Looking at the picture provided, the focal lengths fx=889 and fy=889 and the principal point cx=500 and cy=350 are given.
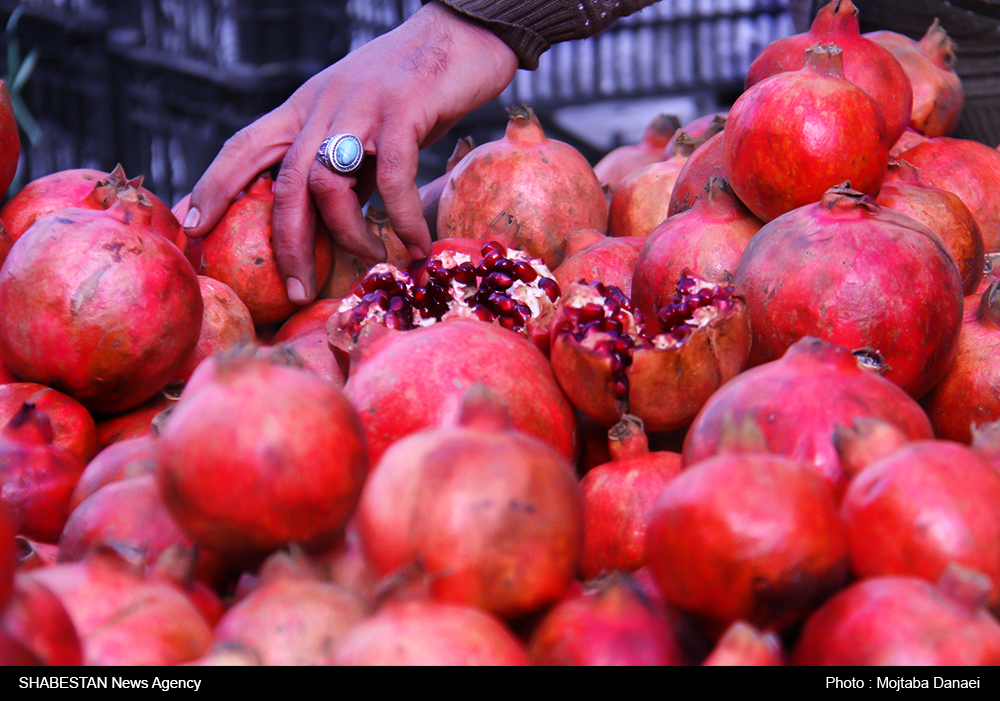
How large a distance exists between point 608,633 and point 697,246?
0.98 metres

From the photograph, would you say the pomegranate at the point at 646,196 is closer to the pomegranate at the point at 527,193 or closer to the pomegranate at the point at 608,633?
the pomegranate at the point at 527,193

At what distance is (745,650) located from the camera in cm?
69

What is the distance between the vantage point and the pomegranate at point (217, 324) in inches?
65.3

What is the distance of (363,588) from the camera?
0.93 meters

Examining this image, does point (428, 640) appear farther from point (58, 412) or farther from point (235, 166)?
point (235, 166)

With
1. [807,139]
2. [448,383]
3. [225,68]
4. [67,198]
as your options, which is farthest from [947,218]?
[225,68]

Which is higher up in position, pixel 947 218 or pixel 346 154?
pixel 346 154

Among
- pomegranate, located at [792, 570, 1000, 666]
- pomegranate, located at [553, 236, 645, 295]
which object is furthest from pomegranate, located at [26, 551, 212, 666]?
pomegranate, located at [553, 236, 645, 295]

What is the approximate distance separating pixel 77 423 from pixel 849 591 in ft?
4.00

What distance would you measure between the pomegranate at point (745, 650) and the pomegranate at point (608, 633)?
68 mm

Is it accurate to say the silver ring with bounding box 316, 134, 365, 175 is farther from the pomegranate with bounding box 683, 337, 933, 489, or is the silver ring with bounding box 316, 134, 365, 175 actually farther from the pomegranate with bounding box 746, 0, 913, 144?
the pomegranate with bounding box 683, 337, 933, 489

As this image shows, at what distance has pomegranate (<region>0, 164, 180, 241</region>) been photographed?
1702 mm

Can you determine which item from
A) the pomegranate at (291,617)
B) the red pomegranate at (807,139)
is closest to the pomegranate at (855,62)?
the red pomegranate at (807,139)
